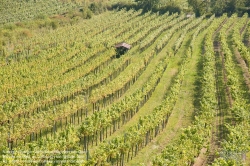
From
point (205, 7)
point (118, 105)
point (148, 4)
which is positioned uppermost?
point (148, 4)

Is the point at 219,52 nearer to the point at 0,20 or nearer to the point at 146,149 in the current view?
the point at 146,149

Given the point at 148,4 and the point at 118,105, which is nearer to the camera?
the point at 118,105

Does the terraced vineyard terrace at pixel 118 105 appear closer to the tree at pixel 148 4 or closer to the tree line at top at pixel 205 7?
the tree line at top at pixel 205 7

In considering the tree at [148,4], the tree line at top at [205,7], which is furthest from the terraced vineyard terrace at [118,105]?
the tree at [148,4]

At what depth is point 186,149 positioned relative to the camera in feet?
96.1

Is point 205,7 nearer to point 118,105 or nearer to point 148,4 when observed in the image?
point 148,4

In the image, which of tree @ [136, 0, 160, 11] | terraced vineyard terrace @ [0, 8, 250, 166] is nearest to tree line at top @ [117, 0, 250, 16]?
tree @ [136, 0, 160, 11]

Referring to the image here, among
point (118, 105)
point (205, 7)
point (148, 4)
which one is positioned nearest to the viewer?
point (118, 105)

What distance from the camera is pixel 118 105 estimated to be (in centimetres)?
4000

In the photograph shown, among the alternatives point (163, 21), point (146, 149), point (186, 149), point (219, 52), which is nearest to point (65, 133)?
point (146, 149)

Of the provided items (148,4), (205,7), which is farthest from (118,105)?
(148,4)

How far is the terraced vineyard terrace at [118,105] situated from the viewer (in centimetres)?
3006

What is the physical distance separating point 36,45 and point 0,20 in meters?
39.6

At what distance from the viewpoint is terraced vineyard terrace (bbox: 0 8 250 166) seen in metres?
30.1
